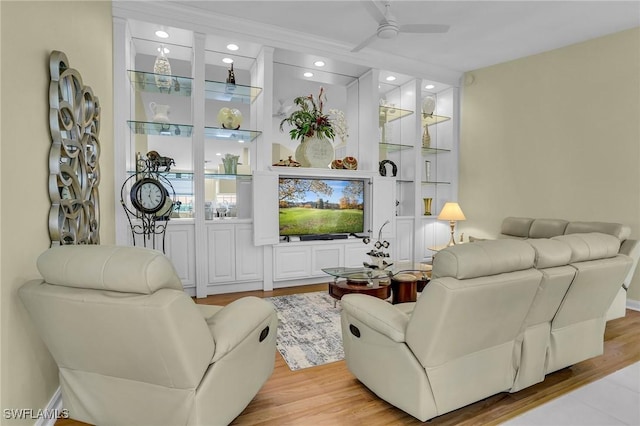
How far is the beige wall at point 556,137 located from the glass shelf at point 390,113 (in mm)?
1079

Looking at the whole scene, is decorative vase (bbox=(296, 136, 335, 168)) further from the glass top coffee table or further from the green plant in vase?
the glass top coffee table

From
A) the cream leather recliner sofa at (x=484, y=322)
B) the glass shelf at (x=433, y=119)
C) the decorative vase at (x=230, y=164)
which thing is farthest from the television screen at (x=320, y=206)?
the cream leather recliner sofa at (x=484, y=322)

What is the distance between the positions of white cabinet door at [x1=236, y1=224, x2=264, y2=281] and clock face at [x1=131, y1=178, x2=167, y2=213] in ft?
3.40

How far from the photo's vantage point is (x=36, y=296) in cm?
141

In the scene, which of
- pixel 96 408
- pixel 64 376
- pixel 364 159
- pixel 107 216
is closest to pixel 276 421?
pixel 96 408

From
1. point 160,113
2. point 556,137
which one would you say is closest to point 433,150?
point 556,137

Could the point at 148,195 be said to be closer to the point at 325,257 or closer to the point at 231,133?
the point at 231,133

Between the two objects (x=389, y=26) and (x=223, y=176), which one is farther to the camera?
(x=223, y=176)

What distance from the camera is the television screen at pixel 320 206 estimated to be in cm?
464

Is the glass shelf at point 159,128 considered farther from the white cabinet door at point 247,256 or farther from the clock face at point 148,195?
the white cabinet door at point 247,256

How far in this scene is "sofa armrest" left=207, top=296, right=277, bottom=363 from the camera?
156 centimetres

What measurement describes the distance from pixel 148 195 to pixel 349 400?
268 cm

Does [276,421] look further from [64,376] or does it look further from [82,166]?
[82,166]

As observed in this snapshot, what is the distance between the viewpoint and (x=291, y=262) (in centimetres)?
454
